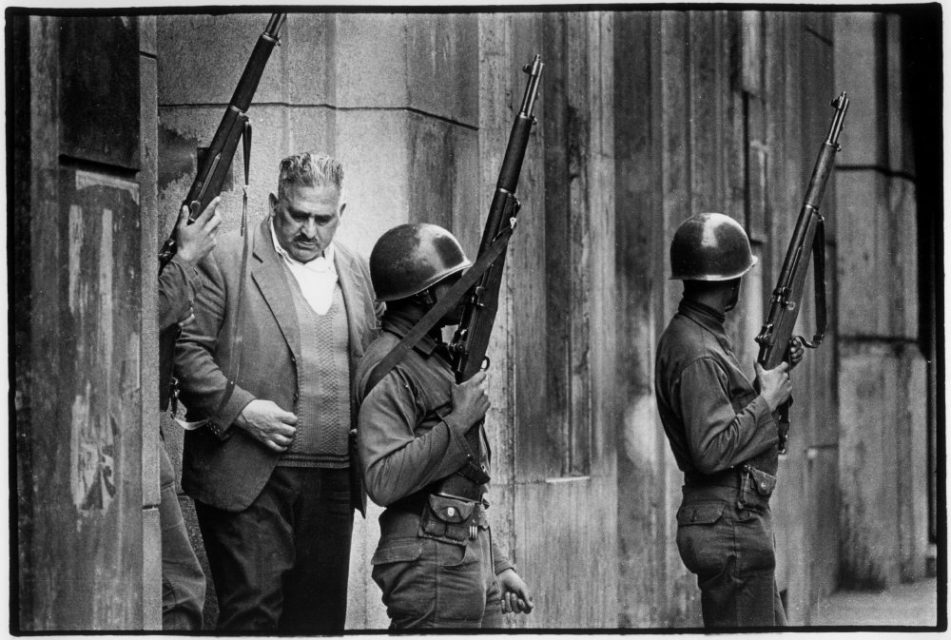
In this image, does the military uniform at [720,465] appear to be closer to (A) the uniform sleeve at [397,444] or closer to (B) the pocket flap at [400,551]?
(A) the uniform sleeve at [397,444]

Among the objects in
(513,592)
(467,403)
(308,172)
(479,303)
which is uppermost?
(308,172)

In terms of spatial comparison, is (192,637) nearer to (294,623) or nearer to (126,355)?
(294,623)

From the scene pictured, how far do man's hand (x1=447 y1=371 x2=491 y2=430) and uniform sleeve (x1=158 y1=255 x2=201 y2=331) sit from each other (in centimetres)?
126

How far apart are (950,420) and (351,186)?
10.4 ft

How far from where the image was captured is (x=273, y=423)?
8.43 m

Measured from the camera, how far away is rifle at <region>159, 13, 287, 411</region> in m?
8.40

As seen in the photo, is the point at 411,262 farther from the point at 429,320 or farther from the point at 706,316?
the point at 706,316

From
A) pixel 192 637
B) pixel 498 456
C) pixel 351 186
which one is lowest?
pixel 192 637

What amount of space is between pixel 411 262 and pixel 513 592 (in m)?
1.57

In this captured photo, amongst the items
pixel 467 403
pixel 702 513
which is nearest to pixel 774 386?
pixel 702 513

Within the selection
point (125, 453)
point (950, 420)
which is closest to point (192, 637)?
point (125, 453)

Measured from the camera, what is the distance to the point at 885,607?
980 cm

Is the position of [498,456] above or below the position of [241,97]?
below

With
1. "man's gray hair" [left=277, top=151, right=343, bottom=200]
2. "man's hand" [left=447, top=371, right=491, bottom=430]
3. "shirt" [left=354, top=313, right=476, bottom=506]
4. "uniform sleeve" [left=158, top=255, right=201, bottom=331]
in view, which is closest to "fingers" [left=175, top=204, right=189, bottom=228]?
"uniform sleeve" [left=158, top=255, right=201, bottom=331]
